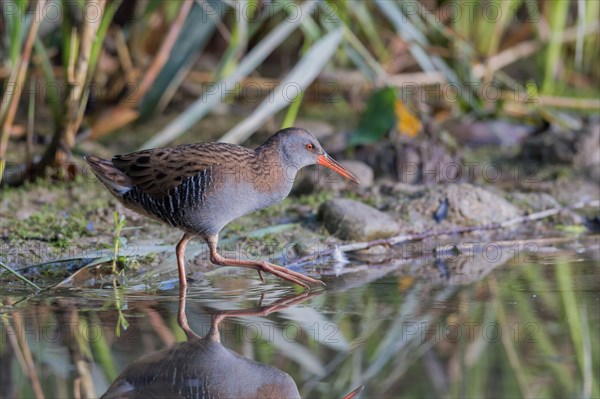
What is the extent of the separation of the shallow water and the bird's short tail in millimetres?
490

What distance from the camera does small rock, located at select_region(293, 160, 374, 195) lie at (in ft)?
21.1

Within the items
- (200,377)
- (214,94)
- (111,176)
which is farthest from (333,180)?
(200,377)

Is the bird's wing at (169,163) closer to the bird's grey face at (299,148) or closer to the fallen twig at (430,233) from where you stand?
the bird's grey face at (299,148)

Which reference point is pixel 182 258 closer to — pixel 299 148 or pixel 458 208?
pixel 299 148

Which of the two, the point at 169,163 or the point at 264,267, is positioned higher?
the point at 169,163

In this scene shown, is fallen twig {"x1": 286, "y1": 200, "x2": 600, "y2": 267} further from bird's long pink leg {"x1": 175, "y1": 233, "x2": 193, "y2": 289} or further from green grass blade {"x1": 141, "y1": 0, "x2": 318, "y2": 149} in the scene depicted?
green grass blade {"x1": 141, "y1": 0, "x2": 318, "y2": 149}

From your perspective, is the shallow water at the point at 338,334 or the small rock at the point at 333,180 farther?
the small rock at the point at 333,180

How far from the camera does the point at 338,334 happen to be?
3914 millimetres

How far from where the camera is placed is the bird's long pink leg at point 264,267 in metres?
4.72

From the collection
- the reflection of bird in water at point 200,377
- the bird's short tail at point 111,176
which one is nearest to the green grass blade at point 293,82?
the bird's short tail at point 111,176

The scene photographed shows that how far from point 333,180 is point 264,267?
74.3 inches

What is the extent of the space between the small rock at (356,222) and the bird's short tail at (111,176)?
1.25 m

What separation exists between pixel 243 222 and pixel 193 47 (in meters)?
1.83

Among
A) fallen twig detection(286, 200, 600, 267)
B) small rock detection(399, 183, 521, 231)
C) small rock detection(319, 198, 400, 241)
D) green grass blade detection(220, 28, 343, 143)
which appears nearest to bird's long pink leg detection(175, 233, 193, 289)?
fallen twig detection(286, 200, 600, 267)
